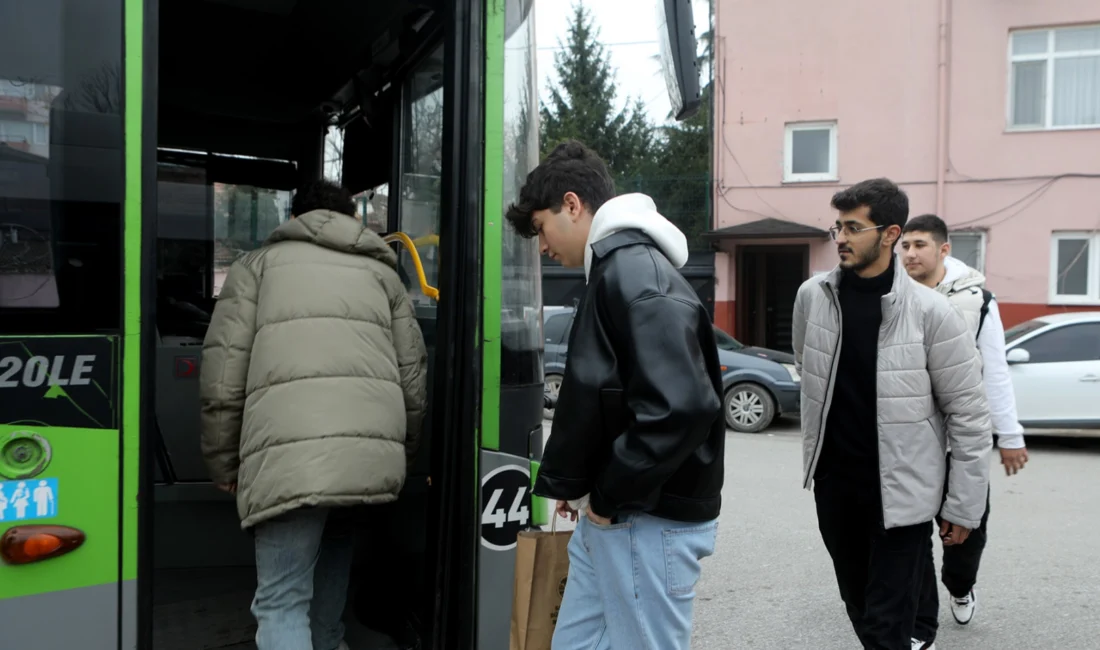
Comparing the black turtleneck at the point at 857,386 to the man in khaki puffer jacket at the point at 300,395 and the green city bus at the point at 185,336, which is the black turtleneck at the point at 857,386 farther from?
the man in khaki puffer jacket at the point at 300,395

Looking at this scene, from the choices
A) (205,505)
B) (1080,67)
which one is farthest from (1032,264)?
(205,505)

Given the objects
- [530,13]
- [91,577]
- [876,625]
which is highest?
[530,13]

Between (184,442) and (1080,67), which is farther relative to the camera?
(1080,67)

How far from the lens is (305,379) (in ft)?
8.96

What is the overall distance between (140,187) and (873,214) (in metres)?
2.34

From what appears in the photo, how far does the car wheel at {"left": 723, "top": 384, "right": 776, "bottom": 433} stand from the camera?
1105 cm

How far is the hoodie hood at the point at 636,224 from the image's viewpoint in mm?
2277

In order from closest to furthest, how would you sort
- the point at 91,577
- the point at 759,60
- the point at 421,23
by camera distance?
the point at 91,577, the point at 421,23, the point at 759,60

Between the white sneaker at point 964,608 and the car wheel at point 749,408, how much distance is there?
6.59 metres

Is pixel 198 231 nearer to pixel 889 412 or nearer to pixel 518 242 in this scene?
pixel 518 242

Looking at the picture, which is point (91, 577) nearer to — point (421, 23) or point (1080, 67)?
point (421, 23)

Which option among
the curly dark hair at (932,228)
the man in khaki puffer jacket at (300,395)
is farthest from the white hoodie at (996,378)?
the man in khaki puffer jacket at (300,395)

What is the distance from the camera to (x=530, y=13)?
2.95 meters

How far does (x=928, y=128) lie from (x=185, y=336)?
46.4 feet
